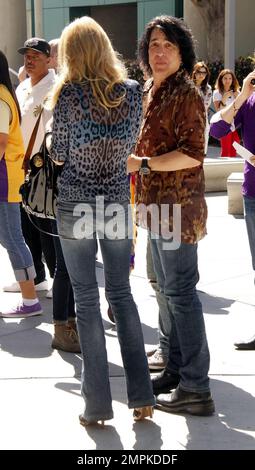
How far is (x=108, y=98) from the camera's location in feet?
12.1

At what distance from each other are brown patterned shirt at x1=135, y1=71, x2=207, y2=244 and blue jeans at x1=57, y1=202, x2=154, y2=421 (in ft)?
0.98

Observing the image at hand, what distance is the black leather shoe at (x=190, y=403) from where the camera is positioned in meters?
4.08

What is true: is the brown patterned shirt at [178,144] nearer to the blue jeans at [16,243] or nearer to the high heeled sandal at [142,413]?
the high heeled sandal at [142,413]

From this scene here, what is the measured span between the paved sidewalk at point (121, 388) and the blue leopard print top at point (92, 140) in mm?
1139

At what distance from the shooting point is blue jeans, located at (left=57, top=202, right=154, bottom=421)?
3.81 meters

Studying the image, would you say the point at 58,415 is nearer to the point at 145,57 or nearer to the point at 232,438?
the point at 232,438

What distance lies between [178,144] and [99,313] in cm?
92

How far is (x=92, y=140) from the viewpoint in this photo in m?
3.70

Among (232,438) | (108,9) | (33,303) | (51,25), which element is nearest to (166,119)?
(232,438)

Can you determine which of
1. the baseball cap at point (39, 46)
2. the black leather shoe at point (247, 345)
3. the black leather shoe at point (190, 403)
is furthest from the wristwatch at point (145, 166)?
the baseball cap at point (39, 46)

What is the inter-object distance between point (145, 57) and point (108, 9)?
24574 millimetres

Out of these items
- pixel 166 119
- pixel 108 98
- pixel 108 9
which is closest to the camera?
pixel 108 98

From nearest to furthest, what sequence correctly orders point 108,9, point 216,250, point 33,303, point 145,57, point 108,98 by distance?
point 108,98
point 145,57
point 33,303
point 216,250
point 108,9

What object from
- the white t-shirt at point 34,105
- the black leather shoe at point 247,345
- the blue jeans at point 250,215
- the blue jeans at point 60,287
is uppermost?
the white t-shirt at point 34,105
